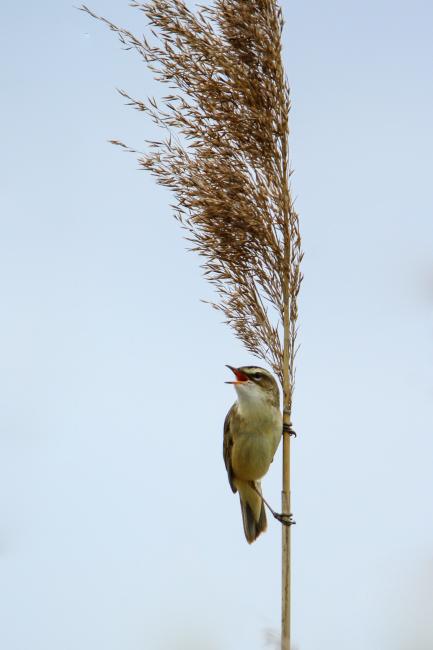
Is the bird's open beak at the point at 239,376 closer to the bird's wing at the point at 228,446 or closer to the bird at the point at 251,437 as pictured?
the bird at the point at 251,437

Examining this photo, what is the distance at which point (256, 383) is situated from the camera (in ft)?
10.2

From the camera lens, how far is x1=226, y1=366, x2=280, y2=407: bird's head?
3.10 m

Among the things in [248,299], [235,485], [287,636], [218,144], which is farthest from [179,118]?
[287,636]

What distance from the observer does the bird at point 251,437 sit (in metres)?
3.12

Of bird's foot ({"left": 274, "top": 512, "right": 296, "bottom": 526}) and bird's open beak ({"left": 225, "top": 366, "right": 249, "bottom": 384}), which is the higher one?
bird's open beak ({"left": 225, "top": 366, "right": 249, "bottom": 384})

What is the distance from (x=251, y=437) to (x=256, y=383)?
0.33 metres

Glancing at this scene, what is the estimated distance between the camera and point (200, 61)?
3092mm

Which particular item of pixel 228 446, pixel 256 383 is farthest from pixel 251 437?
pixel 256 383

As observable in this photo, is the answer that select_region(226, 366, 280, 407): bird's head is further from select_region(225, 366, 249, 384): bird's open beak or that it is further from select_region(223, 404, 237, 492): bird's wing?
select_region(223, 404, 237, 492): bird's wing

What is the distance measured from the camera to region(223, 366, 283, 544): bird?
3.12m

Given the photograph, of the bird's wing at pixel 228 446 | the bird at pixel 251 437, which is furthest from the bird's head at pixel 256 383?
the bird's wing at pixel 228 446

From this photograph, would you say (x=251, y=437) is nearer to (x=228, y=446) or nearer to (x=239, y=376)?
(x=228, y=446)

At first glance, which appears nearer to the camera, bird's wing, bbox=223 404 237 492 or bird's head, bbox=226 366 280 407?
bird's head, bbox=226 366 280 407

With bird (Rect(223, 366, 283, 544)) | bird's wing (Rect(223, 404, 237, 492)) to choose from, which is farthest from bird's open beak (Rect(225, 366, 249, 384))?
bird's wing (Rect(223, 404, 237, 492))
